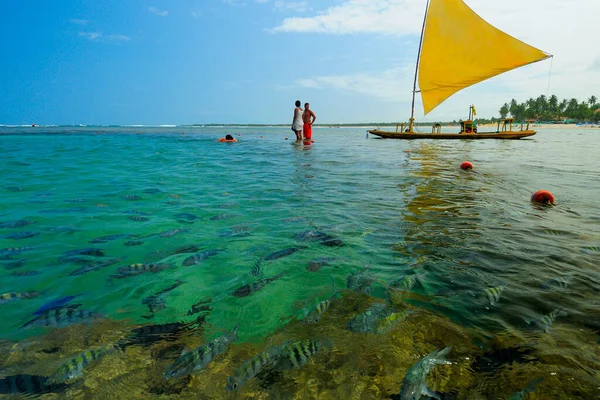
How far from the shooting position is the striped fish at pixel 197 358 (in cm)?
230

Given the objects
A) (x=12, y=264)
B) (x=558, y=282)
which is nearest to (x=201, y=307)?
(x=12, y=264)

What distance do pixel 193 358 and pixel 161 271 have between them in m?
1.81

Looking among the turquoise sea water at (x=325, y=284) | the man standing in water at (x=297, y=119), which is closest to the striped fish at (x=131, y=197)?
the turquoise sea water at (x=325, y=284)

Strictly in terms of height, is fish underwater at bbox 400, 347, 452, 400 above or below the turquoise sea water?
below

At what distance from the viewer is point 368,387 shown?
7.03 feet

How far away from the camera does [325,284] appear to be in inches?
138

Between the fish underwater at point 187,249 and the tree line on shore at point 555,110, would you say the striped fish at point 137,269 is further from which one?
the tree line on shore at point 555,110

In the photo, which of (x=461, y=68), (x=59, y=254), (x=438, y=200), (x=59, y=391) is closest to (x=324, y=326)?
(x=59, y=391)

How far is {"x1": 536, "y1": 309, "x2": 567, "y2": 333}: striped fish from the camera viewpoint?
2660mm

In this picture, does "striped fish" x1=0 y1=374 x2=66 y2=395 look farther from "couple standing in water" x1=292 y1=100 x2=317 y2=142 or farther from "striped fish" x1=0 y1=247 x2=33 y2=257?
"couple standing in water" x1=292 y1=100 x2=317 y2=142

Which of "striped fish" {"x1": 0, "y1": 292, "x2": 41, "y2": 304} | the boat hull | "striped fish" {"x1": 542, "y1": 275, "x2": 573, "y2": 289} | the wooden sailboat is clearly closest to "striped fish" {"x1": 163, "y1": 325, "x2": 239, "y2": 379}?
"striped fish" {"x1": 0, "y1": 292, "x2": 41, "y2": 304}

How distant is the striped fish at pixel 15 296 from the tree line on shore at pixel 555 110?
156 metres

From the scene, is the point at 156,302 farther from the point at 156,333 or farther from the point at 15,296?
the point at 15,296

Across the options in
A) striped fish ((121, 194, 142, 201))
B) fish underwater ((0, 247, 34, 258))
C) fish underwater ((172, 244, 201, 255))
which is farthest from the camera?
striped fish ((121, 194, 142, 201))
